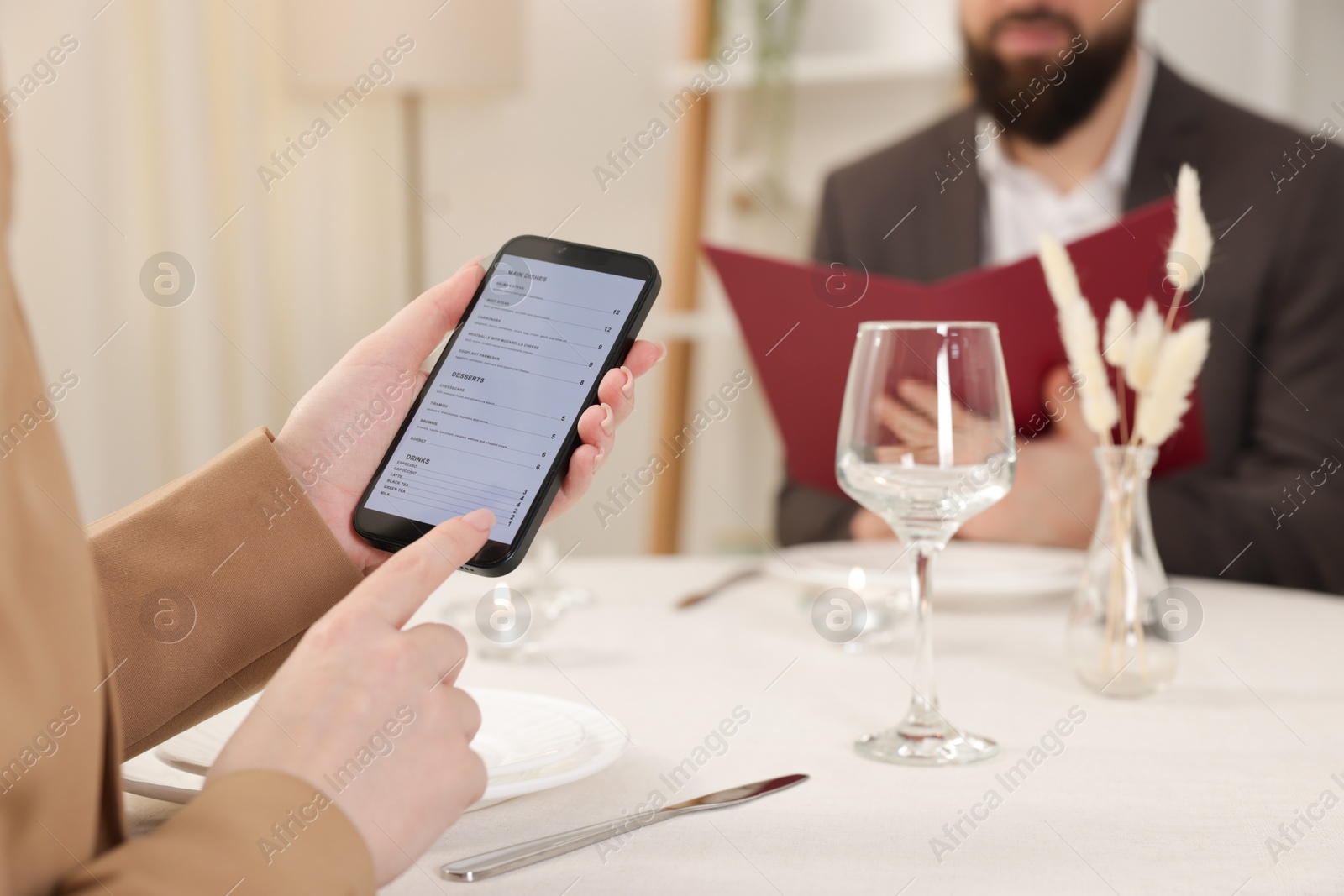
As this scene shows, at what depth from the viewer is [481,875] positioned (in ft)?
1.56

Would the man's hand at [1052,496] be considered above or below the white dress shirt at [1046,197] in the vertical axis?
below

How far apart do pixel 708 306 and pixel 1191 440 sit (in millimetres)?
1716

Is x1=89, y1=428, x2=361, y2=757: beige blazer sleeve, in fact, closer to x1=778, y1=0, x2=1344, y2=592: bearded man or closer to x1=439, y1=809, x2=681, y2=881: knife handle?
x1=439, y1=809, x2=681, y2=881: knife handle

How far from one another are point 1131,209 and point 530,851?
1.60 metres

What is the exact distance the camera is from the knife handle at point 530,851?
1.56ft

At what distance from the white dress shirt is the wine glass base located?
1.39m

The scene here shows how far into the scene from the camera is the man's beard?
6.05 feet

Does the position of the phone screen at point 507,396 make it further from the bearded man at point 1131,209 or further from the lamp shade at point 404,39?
the lamp shade at point 404,39

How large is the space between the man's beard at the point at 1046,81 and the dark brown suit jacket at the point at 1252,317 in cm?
10

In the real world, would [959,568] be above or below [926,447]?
below

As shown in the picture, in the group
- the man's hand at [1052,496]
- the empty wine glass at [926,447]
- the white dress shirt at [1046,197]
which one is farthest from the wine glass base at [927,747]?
the white dress shirt at [1046,197]

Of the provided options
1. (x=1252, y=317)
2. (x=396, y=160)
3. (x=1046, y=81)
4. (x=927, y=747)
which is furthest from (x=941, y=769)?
(x=396, y=160)

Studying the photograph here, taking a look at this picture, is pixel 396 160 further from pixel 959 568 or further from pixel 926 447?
pixel 926 447

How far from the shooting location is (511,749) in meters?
0.60
